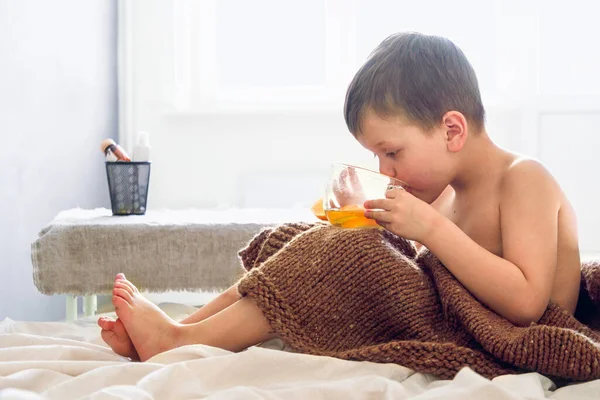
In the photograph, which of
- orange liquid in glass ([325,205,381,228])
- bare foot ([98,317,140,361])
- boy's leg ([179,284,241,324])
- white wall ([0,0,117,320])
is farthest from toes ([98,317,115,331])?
white wall ([0,0,117,320])

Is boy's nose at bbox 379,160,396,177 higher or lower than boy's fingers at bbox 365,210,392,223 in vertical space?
higher

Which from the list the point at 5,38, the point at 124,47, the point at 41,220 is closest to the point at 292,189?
the point at 124,47

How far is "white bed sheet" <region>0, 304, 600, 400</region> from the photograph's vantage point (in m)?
0.78

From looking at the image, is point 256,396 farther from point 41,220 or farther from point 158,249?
point 41,220

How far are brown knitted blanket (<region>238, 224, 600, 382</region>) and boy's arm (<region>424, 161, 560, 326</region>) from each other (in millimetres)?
24

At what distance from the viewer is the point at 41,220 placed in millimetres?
1993

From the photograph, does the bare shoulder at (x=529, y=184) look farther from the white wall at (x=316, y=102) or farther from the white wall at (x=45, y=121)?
the white wall at (x=316, y=102)

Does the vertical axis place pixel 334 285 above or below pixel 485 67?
below

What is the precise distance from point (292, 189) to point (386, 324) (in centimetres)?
172

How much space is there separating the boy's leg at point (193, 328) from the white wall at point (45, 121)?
780 millimetres

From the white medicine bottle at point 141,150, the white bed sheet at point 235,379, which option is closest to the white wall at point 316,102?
the white medicine bottle at point 141,150

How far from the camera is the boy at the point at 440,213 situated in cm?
103

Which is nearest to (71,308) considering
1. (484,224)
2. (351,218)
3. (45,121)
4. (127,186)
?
(127,186)

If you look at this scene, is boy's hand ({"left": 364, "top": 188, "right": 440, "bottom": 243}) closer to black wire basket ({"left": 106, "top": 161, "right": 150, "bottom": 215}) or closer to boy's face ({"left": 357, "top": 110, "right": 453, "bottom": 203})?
boy's face ({"left": 357, "top": 110, "right": 453, "bottom": 203})
